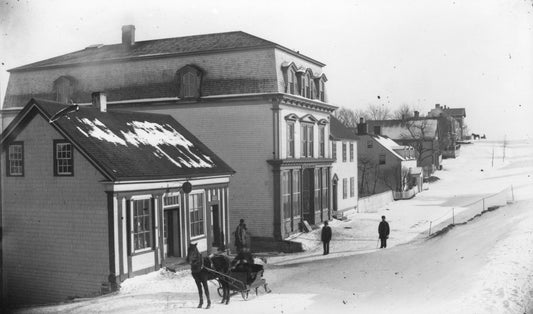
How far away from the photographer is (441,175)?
80188 millimetres

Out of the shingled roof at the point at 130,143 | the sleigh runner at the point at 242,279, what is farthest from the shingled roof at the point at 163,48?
the sleigh runner at the point at 242,279

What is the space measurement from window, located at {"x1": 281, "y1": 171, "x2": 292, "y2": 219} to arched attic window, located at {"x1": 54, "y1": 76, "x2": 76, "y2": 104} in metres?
14.0

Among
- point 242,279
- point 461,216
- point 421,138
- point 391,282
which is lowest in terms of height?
point 461,216

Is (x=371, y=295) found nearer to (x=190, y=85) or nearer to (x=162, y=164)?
(x=162, y=164)

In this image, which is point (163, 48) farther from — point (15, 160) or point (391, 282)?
point (391, 282)

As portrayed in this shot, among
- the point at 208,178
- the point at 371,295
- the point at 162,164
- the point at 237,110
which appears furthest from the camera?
the point at 237,110

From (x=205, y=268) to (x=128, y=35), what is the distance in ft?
77.9

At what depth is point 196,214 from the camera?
2284cm

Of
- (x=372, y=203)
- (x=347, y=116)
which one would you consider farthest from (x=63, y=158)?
(x=347, y=116)

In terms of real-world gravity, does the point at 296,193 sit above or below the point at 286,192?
below

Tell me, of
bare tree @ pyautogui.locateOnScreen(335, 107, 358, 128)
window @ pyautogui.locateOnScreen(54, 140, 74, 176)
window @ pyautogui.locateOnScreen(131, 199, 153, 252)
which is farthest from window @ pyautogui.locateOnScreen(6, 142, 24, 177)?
bare tree @ pyautogui.locateOnScreen(335, 107, 358, 128)

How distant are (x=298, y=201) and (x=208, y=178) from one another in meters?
9.39

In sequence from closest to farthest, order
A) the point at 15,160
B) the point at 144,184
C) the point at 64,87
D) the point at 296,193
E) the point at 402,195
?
the point at 144,184 → the point at 15,160 → the point at 296,193 → the point at 64,87 → the point at 402,195

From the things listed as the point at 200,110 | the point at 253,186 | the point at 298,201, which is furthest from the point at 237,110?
the point at 298,201
